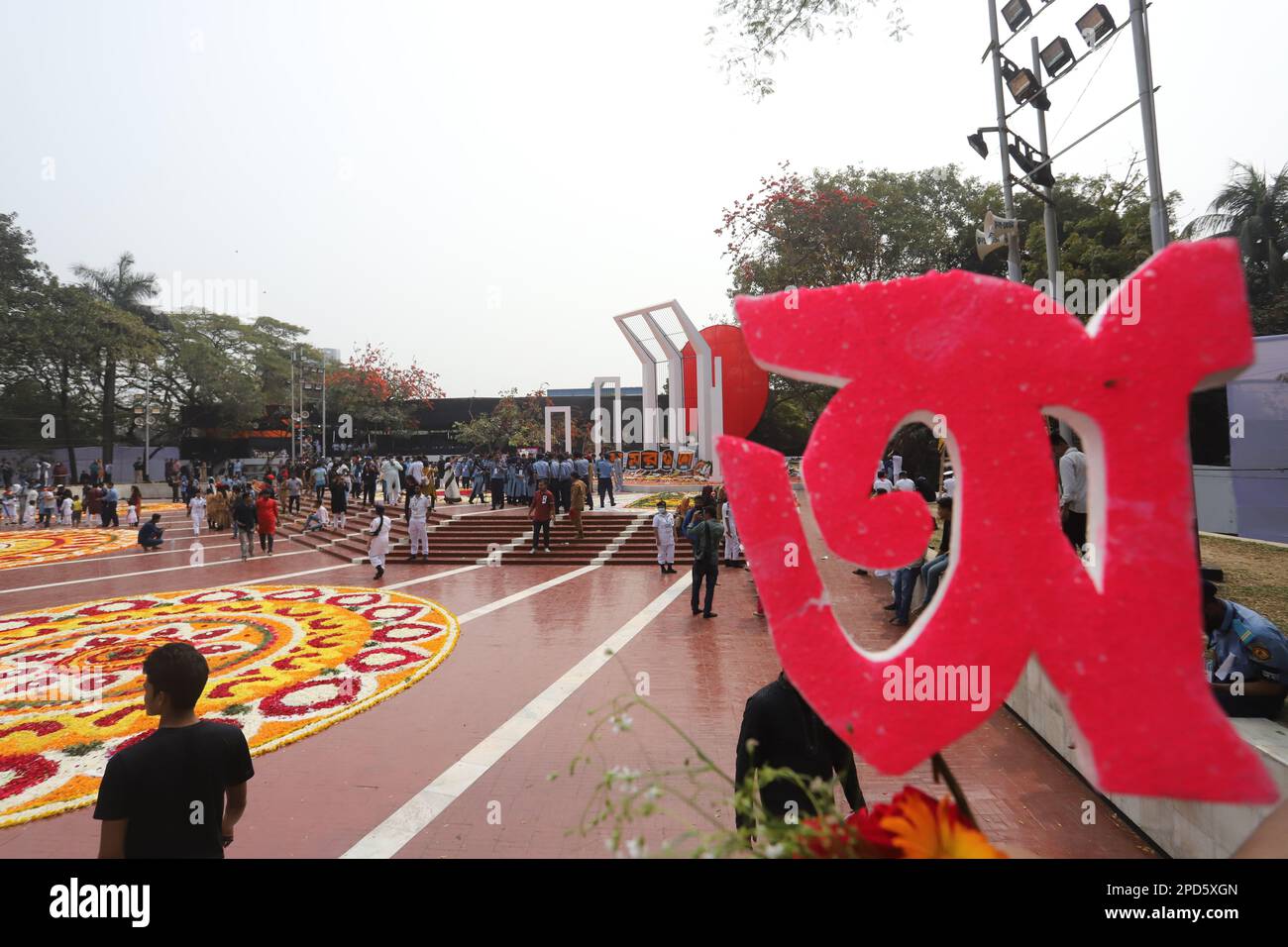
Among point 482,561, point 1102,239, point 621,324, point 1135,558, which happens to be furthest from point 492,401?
point 1135,558

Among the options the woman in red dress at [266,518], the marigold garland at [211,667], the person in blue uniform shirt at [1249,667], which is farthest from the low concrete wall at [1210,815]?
the woman in red dress at [266,518]

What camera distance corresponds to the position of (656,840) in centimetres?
379

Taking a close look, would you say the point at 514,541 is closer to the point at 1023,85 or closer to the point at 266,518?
the point at 266,518

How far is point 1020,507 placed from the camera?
1844 mm

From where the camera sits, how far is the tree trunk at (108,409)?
31531 millimetres

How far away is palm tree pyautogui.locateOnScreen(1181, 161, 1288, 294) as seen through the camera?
1681 centimetres

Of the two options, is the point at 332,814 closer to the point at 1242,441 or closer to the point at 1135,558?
the point at 1135,558

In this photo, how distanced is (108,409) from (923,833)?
133 feet

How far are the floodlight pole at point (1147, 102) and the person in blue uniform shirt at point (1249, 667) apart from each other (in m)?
3.56

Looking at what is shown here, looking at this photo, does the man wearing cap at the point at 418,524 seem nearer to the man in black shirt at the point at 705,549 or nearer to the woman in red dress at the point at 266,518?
the woman in red dress at the point at 266,518

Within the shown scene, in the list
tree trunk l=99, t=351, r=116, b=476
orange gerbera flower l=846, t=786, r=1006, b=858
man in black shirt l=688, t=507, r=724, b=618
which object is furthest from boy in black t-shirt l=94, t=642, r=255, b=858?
tree trunk l=99, t=351, r=116, b=476

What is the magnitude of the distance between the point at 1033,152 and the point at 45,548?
21.6 meters

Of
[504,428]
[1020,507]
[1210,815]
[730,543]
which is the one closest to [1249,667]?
[1210,815]

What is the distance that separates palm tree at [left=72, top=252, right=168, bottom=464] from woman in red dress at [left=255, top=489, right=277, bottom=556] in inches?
931
